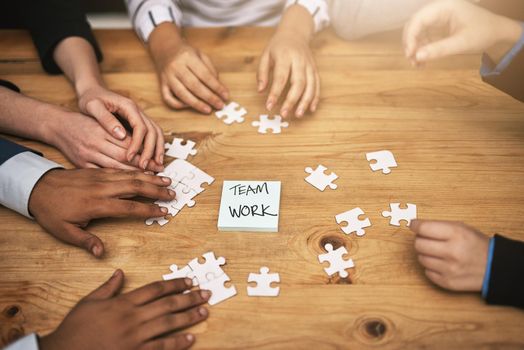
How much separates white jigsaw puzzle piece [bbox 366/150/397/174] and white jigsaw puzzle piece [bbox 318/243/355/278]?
27cm

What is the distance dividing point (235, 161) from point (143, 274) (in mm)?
401

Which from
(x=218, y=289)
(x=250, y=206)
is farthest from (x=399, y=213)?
(x=218, y=289)

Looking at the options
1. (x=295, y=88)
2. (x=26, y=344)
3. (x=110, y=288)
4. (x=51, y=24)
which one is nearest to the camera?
(x=26, y=344)

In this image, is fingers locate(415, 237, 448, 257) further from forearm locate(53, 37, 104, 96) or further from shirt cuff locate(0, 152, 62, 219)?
forearm locate(53, 37, 104, 96)

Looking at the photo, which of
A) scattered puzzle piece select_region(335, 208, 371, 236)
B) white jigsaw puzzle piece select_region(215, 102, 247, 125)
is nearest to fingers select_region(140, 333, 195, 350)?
scattered puzzle piece select_region(335, 208, 371, 236)

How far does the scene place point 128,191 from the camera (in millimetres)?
1172

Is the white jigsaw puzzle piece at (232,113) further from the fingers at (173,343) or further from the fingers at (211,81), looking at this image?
the fingers at (173,343)

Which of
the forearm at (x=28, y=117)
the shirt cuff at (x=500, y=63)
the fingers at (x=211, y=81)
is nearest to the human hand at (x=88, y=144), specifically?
the forearm at (x=28, y=117)

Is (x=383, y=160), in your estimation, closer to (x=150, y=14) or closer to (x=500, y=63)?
(x=500, y=63)

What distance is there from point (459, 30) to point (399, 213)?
21.5 inches

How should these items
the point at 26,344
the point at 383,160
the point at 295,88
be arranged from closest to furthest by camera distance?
the point at 26,344, the point at 383,160, the point at 295,88

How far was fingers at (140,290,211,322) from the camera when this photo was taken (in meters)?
0.99

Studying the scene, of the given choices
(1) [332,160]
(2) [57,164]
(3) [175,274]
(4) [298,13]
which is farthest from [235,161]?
(4) [298,13]

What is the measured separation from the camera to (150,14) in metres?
1.65
